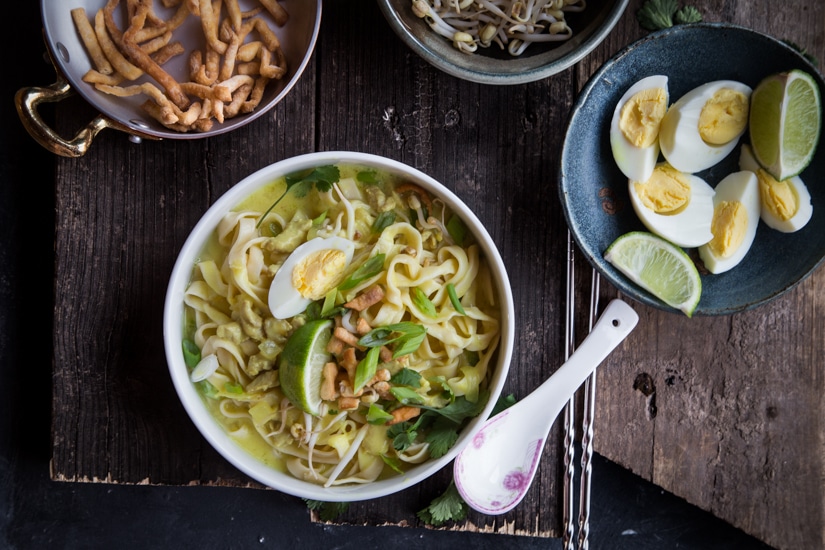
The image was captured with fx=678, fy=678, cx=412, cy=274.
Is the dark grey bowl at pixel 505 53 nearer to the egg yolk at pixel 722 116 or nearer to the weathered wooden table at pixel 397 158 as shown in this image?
the weathered wooden table at pixel 397 158

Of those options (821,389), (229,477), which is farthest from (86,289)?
(821,389)

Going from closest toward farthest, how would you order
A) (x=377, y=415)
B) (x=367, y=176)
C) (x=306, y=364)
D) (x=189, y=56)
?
(x=306, y=364), (x=377, y=415), (x=367, y=176), (x=189, y=56)

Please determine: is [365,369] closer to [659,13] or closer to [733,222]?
[733,222]

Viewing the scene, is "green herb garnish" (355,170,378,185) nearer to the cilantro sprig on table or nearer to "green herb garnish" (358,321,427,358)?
"green herb garnish" (358,321,427,358)

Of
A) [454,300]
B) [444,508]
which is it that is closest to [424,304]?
[454,300]

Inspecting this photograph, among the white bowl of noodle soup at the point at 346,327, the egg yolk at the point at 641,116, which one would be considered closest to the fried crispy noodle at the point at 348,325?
the white bowl of noodle soup at the point at 346,327
